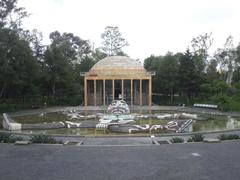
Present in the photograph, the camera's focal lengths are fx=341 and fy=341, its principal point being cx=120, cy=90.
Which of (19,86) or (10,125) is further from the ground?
(19,86)

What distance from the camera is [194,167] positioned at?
37.3 feet

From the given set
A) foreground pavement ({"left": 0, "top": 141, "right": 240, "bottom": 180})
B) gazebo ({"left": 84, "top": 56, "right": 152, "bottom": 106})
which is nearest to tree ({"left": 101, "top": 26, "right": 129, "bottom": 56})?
gazebo ({"left": 84, "top": 56, "right": 152, "bottom": 106})

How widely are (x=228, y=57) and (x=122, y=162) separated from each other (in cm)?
4955

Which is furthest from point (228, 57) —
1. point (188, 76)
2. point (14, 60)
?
point (14, 60)

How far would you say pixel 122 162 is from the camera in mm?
12242

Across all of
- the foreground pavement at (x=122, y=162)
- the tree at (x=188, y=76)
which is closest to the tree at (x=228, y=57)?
the tree at (x=188, y=76)

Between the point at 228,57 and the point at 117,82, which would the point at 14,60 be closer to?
the point at 117,82

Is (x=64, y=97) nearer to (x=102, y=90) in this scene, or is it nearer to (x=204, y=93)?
(x=102, y=90)

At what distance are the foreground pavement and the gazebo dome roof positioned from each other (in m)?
33.6

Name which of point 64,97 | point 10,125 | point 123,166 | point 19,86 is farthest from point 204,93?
point 123,166

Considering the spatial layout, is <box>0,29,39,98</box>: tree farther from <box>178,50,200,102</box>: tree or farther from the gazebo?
<box>178,50,200,102</box>: tree

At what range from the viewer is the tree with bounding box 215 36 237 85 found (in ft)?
186

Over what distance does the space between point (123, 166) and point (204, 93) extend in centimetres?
3953

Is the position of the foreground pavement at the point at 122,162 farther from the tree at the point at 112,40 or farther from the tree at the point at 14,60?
the tree at the point at 112,40
